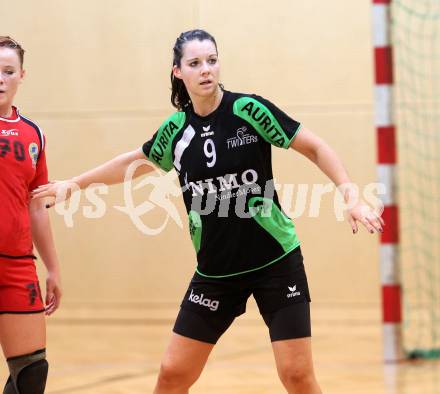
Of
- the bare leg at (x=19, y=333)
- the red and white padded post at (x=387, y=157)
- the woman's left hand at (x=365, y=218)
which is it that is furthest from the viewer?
the red and white padded post at (x=387, y=157)

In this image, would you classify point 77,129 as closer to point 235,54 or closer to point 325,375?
point 235,54

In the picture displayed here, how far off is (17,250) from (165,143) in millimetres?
691

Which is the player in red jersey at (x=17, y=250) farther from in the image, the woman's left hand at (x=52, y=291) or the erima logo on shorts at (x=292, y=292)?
the erima logo on shorts at (x=292, y=292)

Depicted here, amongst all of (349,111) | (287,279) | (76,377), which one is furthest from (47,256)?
(349,111)

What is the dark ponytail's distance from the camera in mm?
3473

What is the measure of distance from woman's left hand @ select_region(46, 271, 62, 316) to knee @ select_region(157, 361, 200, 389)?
0.59m

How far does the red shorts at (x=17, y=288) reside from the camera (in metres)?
3.24

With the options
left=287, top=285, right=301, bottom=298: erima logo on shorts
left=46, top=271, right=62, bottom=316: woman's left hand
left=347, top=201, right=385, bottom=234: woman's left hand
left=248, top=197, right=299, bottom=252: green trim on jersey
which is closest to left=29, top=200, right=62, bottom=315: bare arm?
left=46, top=271, right=62, bottom=316: woman's left hand

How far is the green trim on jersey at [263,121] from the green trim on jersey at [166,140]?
25 cm

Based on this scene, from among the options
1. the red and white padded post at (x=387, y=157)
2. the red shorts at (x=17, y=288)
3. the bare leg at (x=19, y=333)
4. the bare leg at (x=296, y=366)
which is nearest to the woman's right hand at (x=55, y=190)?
the red shorts at (x=17, y=288)

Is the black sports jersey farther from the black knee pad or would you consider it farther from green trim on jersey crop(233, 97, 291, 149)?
the black knee pad

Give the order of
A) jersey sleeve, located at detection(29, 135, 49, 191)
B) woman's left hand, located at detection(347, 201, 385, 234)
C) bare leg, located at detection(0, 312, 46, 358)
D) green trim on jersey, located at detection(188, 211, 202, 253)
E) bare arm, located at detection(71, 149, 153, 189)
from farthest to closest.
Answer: bare arm, located at detection(71, 149, 153, 189) → jersey sleeve, located at detection(29, 135, 49, 191) → green trim on jersey, located at detection(188, 211, 202, 253) → bare leg, located at detection(0, 312, 46, 358) → woman's left hand, located at detection(347, 201, 385, 234)

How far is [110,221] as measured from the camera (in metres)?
7.38

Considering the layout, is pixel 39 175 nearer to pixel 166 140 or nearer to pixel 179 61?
pixel 166 140
